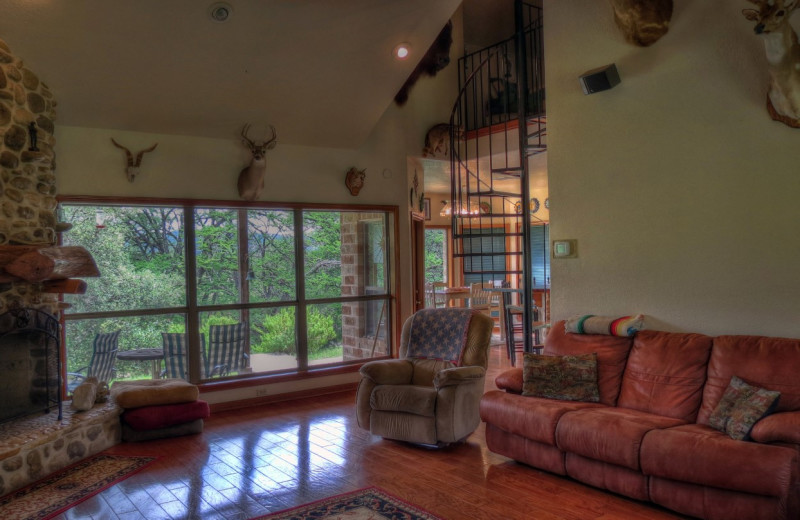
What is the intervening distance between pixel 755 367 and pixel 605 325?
1.02 m

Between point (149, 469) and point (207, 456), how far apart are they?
407 mm

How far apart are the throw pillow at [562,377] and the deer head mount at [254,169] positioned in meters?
3.14

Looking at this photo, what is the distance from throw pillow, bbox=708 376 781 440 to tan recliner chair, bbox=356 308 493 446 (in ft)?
5.45

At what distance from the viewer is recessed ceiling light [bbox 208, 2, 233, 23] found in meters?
4.40

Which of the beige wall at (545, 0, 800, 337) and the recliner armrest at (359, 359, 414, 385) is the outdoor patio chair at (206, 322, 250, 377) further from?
the beige wall at (545, 0, 800, 337)

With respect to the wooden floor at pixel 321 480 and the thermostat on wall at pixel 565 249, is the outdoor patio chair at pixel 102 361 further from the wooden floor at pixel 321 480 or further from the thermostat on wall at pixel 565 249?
the thermostat on wall at pixel 565 249

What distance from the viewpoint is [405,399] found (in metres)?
4.39

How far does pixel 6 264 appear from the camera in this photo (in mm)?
4098

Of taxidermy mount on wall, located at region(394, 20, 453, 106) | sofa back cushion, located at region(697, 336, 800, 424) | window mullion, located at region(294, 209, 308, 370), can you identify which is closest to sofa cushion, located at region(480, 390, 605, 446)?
sofa back cushion, located at region(697, 336, 800, 424)

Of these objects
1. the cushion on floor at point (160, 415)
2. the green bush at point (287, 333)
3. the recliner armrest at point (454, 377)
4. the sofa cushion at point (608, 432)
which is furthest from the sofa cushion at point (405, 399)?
the green bush at point (287, 333)

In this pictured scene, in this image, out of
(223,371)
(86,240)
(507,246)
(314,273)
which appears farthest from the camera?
(507,246)

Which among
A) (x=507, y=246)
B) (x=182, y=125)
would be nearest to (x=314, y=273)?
(x=182, y=125)

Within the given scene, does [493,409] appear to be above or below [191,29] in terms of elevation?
below

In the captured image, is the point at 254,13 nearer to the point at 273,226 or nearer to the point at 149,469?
the point at 273,226
